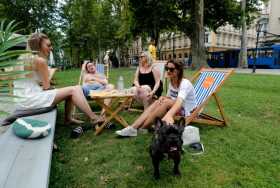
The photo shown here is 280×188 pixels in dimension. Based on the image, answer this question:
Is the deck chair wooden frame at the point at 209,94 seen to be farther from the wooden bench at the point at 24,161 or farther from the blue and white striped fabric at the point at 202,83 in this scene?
the wooden bench at the point at 24,161

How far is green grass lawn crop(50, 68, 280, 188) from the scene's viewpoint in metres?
2.75

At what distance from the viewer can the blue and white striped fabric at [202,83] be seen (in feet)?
14.4

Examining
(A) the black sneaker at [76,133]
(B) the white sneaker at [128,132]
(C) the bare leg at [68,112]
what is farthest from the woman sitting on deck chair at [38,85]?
(B) the white sneaker at [128,132]

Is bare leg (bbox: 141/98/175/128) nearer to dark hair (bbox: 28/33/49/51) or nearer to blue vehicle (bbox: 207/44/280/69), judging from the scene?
dark hair (bbox: 28/33/49/51)

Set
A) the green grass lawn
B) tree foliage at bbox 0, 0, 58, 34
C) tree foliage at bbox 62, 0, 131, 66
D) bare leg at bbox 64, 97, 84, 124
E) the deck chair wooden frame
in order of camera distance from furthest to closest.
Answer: tree foliage at bbox 62, 0, 131, 66 < tree foliage at bbox 0, 0, 58, 34 < bare leg at bbox 64, 97, 84, 124 < the deck chair wooden frame < the green grass lawn

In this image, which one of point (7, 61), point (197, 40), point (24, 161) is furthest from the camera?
point (197, 40)

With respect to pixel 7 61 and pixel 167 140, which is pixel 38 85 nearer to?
Result: pixel 167 140

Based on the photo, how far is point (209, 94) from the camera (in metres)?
4.26

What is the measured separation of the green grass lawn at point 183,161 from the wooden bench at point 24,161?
0.54m

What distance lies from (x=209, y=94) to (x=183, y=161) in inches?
57.7

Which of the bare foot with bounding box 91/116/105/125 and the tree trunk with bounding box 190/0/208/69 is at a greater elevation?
the tree trunk with bounding box 190/0/208/69

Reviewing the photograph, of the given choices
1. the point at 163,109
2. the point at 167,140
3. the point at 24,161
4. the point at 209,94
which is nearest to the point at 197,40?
the point at 209,94

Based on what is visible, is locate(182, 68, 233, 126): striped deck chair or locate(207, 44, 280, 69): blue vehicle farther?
locate(207, 44, 280, 69): blue vehicle

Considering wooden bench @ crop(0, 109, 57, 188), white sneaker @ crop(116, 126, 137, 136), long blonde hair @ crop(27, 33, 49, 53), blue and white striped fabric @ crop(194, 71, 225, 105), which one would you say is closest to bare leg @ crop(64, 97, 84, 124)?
long blonde hair @ crop(27, 33, 49, 53)
